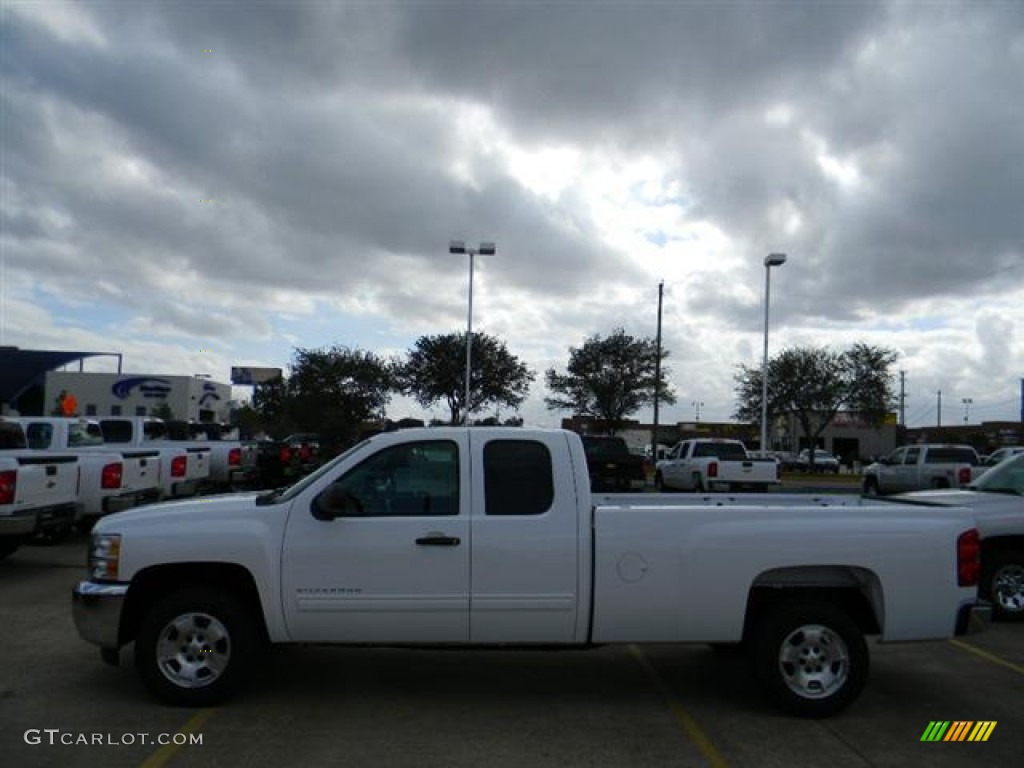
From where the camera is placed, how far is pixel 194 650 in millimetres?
5652

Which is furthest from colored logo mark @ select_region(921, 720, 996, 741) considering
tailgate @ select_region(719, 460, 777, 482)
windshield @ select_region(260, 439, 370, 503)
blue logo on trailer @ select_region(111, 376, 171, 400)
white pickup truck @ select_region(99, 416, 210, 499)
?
blue logo on trailer @ select_region(111, 376, 171, 400)

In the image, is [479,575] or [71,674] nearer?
[479,575]

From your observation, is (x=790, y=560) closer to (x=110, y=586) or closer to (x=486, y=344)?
(x=110, y=586)

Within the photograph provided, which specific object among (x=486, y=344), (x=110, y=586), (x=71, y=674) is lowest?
(x=71, y=674)

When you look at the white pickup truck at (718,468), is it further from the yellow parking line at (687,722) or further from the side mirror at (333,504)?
the side mirror at (333,504)

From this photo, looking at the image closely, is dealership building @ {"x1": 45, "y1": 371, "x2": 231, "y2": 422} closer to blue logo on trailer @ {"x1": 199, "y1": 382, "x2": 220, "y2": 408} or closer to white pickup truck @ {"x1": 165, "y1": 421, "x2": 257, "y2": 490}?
blue logo on trailer @ {"x1": 199, "y1": 382, "x2": 220, "y2": 408}

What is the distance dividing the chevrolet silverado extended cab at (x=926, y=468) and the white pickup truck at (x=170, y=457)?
51.1 feet

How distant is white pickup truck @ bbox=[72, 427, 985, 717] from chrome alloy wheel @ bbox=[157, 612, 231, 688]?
0.01 metres

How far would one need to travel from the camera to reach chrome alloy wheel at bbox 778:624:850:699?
568 cm

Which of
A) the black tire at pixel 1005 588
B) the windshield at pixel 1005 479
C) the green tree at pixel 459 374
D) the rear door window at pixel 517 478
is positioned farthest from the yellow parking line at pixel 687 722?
the green tree at pixel 459 374

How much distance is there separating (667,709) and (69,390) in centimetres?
7161

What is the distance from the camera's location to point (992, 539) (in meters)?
8.82

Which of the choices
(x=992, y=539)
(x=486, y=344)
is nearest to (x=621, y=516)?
(x=992, y=539)

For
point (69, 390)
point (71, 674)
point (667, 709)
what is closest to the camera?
point (667, 709)
